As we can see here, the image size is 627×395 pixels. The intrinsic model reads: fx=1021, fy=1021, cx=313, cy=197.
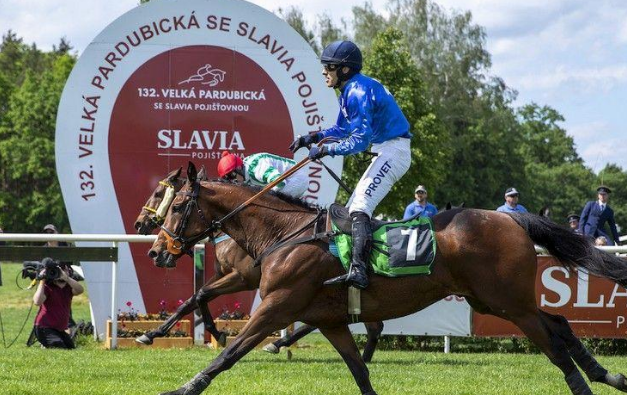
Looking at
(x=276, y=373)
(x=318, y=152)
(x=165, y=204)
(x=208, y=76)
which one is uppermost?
(x=208, y=76)

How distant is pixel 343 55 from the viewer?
6859mm

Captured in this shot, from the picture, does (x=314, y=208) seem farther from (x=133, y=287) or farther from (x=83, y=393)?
(x=133, y=287)

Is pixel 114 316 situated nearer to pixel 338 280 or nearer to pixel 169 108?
pixel 169 108

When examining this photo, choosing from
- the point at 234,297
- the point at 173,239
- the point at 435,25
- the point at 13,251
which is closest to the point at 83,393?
the point at 173,239

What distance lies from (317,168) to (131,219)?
94.7 inches

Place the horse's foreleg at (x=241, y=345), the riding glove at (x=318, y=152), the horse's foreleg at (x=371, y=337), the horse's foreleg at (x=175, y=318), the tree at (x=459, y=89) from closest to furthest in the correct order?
the horse's foreleg at (x=241, y=345), the riding glove at (x=318, y=152), the horse's foreleg at (x=175, y=318), the horse's foreleg at (x=371, y=337), the tree at (x=459, y=89)

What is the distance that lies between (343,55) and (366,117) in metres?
0.53

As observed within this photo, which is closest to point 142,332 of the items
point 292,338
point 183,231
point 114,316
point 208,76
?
point 114,316

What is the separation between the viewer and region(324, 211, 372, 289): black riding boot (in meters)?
6.45

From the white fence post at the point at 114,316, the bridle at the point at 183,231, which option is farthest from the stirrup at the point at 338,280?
the white fence post at the point at 114,316

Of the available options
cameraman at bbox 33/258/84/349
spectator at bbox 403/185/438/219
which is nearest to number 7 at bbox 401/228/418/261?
cameraman at bbox 33/258/84/349

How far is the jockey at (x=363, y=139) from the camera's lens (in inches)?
257

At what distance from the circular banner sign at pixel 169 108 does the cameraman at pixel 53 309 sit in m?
1.27

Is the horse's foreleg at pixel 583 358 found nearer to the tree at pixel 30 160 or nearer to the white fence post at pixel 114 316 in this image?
the white fence post at pixel 114 316
